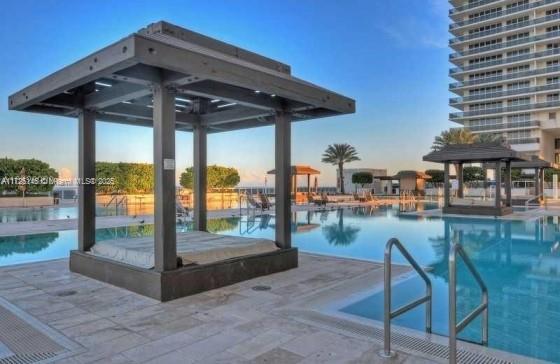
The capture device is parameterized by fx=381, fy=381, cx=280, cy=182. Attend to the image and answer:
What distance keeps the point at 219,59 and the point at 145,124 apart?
3.15 metres

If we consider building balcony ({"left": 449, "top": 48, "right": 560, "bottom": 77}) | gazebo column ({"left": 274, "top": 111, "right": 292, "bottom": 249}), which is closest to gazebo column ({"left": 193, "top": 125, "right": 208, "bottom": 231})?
gazebo column ({"left": 274, "top": 111, "right": 292, "bottom": 249})

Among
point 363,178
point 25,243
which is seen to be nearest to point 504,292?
point 25,243

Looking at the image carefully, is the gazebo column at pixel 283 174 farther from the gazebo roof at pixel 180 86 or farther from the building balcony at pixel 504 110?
the building balcony at pixel 504 110

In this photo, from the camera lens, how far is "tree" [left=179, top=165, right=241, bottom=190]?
2936cm

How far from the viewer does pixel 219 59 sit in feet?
12.4

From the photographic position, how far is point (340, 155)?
117 feet

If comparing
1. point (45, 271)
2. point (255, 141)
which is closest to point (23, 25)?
point (45, 271)

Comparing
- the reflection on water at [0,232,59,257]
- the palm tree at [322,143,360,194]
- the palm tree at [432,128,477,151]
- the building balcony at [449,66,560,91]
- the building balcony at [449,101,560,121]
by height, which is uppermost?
the building balcony at [449,66,560,91]

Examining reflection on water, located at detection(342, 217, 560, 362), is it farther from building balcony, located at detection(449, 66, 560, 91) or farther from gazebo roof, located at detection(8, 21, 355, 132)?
building balcony, located at detection(449, 66, 560, 91)

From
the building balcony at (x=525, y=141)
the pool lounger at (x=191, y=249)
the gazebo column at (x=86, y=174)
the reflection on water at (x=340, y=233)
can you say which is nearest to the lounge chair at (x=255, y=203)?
the reflection on water at (x=340, y=233)

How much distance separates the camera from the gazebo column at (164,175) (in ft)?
13.3

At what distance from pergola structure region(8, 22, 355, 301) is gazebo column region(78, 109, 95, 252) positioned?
0.01 metres

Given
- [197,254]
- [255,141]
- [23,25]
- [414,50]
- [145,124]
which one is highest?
[414,50]

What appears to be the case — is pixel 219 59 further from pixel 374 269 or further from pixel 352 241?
pixel 352 241
